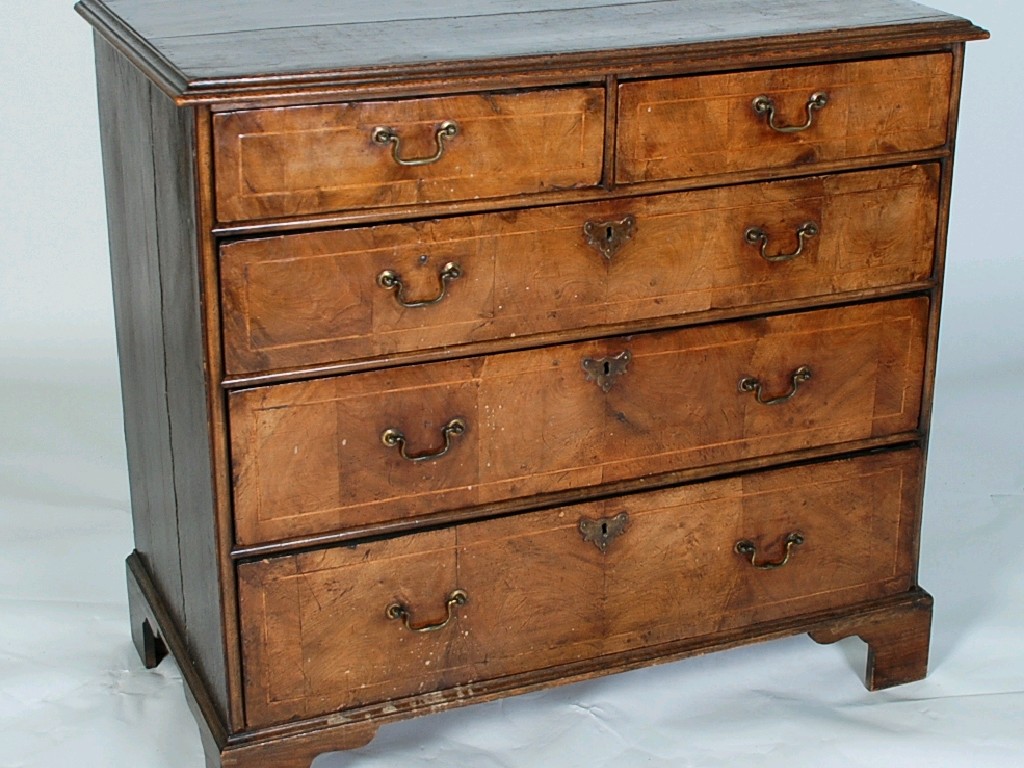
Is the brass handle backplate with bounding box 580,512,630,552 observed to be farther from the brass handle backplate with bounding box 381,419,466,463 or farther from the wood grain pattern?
the wood grain pattern

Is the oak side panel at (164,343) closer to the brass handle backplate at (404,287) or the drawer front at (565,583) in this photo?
the drawer front at (565,583)

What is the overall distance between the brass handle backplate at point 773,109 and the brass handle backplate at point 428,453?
695 mm

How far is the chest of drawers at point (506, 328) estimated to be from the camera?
9.50ft

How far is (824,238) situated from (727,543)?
57cm

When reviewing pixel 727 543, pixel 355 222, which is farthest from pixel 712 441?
pixel 355 222

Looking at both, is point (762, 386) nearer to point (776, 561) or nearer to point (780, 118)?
point (776, 561)

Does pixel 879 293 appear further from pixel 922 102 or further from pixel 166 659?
pixel 166 659

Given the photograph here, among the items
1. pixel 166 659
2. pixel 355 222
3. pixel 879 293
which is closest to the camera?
pixel 355 222

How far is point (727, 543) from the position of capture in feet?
11.2

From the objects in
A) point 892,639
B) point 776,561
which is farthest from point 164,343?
point 892,639

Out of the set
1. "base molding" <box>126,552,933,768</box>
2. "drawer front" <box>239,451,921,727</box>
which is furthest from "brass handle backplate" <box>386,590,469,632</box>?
"base molding" <box>126,552,933,768</box>

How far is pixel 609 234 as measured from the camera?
3090 millimetres

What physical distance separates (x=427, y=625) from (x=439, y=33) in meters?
0.97

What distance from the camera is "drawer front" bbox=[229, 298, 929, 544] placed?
9.86ft
